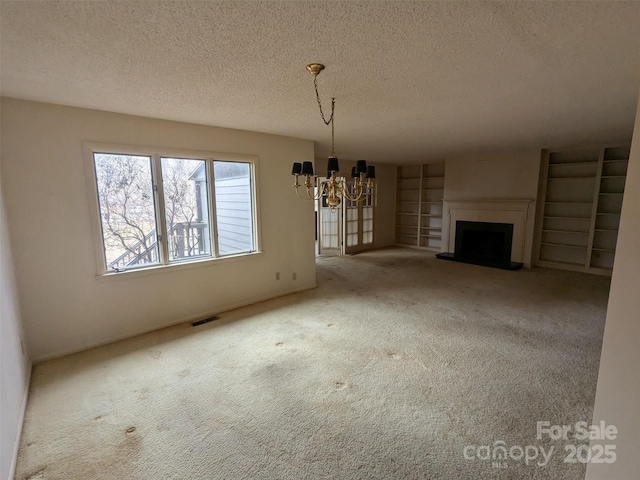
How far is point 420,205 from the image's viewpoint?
825 centimetres

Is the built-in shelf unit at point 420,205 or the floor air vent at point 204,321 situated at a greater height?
the built-in shelf unit at point 420,205

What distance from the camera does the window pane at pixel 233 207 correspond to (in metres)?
3.92

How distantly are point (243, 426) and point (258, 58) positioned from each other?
2.40m

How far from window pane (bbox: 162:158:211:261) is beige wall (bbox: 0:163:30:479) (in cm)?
135

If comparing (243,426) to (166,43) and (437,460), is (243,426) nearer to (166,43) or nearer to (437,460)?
(437,460)

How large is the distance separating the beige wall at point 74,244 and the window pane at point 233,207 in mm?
223

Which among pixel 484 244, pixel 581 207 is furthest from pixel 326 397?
pixel 581 207

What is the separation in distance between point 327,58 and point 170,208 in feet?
8.45

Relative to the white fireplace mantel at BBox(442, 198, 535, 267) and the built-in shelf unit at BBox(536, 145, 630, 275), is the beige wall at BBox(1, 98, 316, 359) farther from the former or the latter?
the built-in shelf unit at BBox(536, 145, 630, 275)

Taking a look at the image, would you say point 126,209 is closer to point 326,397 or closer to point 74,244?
point 74,244

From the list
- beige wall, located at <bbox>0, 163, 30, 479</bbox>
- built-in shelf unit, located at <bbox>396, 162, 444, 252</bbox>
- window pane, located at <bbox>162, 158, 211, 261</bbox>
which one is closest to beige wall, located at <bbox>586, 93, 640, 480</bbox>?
→ beige wall, located at <bbox>0, 163, 30, 479</bbox>

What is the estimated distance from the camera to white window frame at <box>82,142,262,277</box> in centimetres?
295

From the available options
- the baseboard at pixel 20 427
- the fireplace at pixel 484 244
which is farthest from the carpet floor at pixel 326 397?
the fireplace at pixel 484 244

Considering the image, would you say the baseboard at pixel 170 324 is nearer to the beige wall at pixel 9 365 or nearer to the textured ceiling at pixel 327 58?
the beige wall at pixel 9 365
